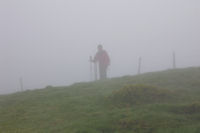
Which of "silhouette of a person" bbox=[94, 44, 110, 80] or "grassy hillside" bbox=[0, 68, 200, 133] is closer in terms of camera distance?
"grassy hillside" bbox=[0, 68, 200, 133]

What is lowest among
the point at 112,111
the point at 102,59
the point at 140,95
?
the point at 112,111

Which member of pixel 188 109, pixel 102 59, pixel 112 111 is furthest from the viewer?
pixel 102 59

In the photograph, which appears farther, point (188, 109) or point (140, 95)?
point (140, 95)

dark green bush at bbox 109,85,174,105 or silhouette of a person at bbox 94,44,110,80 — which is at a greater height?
silhouette of a person at bbox 94,44,110,80

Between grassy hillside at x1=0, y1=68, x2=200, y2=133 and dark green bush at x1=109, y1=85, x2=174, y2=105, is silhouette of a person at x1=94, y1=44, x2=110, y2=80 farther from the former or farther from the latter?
dark green bush at x1=109, y1=85, x2=174, y2=105

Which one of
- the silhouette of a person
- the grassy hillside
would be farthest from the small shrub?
the silhouette of a person

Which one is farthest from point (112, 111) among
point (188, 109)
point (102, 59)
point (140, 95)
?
point (102, 59)

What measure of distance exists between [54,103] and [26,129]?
2197mm

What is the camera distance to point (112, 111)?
738cm

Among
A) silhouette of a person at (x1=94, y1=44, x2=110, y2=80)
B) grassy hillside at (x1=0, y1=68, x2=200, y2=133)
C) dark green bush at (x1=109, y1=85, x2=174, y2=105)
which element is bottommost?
grassy hillside at (x1=0, y1=68, x2=200, y2=133)

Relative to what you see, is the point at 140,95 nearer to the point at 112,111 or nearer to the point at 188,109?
the point at 112,111

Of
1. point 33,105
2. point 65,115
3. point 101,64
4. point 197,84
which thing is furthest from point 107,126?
point 101,64

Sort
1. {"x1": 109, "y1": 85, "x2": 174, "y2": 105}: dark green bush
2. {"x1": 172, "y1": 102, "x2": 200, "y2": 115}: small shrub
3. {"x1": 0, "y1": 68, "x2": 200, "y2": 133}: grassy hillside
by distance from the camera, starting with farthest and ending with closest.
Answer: {"x1": 109, "y1": 85, "x2": 174, "y2": 105}: dark green bush → {"x1": 172, "y1": 102, "x2": 200, "y2": 115}: small shrub → {"x1": 0, "y1": 68, "x2": 200, "y2": 133}: grassy hillside

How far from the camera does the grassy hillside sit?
20.7ft
